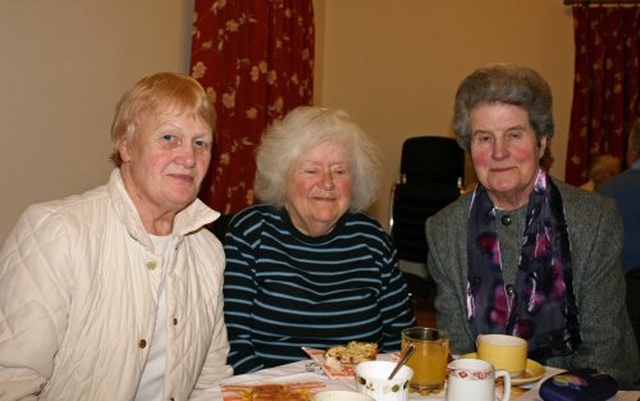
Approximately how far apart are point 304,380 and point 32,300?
2.03 ft

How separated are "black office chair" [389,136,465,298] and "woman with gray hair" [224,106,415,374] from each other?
2.82 meters

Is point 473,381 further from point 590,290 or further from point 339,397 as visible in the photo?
point 590,290

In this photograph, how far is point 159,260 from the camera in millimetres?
1763

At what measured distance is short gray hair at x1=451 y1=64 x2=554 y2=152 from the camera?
7.01ft

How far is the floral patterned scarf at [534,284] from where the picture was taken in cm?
208

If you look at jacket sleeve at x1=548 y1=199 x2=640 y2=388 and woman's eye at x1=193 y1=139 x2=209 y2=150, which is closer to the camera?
woman's eye at x1=193 y1=139 x2=209 y2=150

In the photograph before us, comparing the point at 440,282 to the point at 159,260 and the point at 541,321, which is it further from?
the point at 159,260

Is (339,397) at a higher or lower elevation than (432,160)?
higher

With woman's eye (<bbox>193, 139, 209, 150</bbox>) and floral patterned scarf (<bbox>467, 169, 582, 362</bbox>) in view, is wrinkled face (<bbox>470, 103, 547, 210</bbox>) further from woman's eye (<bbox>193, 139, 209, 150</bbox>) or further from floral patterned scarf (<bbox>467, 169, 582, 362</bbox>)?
woman's eye (<bbox>193, 139, 209, 150</bbox>)

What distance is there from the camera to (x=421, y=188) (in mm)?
5250

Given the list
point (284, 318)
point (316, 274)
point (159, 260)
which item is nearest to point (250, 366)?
point (284, 318)

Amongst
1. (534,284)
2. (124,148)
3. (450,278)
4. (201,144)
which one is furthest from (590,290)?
(124,148)

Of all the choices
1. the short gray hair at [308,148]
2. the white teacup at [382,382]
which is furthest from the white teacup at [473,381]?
the short gray hair at [308,148]

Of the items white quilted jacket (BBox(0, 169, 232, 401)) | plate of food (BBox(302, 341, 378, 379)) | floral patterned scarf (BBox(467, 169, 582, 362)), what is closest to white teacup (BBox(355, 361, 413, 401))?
plate of food (BBox(302, 341, 378, 379))
